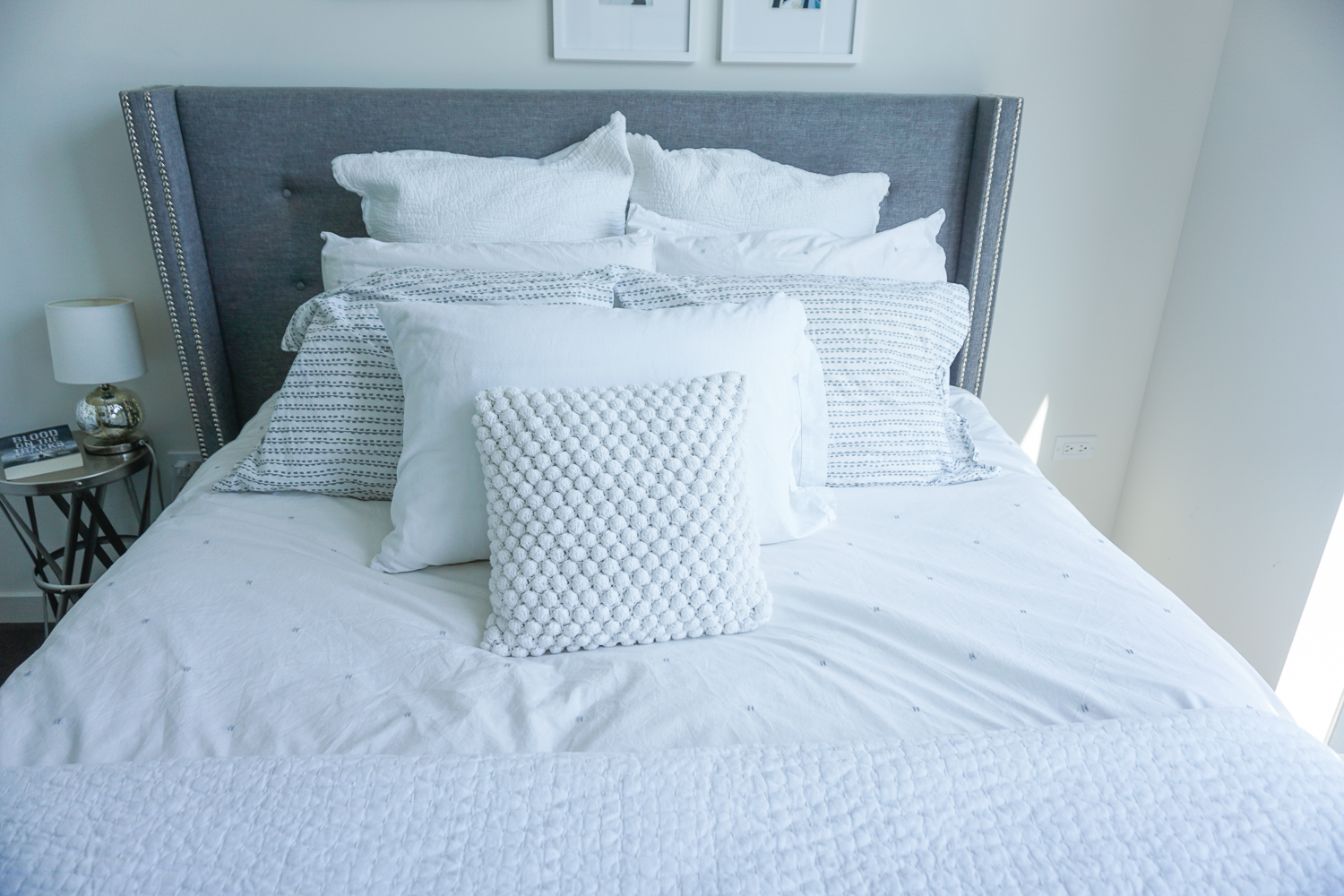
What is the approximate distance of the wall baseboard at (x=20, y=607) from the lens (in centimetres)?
216

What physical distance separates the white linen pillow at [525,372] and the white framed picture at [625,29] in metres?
0.86

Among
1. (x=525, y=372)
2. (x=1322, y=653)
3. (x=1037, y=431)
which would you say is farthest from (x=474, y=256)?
(x=1322, y=653)

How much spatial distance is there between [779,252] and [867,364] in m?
0.33

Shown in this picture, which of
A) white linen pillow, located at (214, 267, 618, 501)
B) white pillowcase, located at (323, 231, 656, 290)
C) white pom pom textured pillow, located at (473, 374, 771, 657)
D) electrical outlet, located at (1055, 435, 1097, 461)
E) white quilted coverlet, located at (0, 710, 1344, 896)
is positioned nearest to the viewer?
white quilted coverlet, located at (0, 710, 1344, 896)

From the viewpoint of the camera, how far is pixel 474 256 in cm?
153

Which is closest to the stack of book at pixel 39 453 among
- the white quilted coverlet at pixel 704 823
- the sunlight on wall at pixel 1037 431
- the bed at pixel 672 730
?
the bed at pixel 672 730

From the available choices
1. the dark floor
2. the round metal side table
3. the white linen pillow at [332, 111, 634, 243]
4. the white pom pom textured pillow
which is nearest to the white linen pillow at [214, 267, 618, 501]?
the white linen pillow at [332, 111, 634, 243]

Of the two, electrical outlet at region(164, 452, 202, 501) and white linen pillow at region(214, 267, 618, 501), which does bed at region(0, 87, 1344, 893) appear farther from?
electrical outlet at region(164, 452, 202, 501)

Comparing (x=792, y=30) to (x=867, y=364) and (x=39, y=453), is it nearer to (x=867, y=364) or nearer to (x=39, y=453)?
(x=867, y=364)

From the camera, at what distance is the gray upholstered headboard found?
1.70 m

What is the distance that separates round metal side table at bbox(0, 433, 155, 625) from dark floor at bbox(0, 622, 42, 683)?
0.09 m

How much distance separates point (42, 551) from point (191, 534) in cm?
92

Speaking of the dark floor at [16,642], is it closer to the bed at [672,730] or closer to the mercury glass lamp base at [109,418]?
the mercury glass lamp base at [109,418]

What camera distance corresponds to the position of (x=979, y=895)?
2.21 ft
